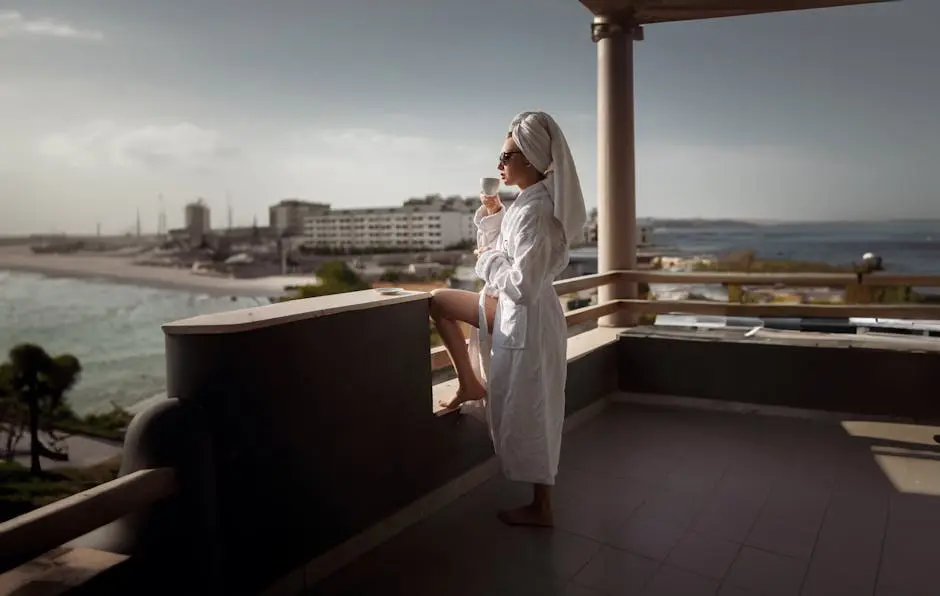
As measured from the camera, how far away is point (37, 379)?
7.66 metres

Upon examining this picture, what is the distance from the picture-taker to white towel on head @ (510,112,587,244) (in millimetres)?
2250

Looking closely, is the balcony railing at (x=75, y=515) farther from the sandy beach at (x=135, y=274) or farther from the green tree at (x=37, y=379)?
the green tree at (x=37, y=379)

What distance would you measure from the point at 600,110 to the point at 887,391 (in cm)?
266

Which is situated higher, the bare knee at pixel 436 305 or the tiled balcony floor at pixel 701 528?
the bare knee at pixel 436 305

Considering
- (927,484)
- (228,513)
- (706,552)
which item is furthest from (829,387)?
(228,513)

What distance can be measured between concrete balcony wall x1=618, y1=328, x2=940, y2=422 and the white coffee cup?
2.13m

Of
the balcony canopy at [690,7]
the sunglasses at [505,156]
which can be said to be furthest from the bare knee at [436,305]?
the balcony canopy at [690,7]

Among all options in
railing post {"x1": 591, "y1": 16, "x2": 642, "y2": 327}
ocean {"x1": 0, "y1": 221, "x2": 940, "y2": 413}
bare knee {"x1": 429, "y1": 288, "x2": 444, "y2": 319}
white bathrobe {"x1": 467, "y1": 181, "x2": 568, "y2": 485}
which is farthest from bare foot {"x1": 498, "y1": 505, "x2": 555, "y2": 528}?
ocean {"x1": 0, "y1": 221, "x2": 940, "y2": 413}

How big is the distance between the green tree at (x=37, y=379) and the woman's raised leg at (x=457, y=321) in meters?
6.22

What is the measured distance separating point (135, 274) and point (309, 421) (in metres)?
7.42

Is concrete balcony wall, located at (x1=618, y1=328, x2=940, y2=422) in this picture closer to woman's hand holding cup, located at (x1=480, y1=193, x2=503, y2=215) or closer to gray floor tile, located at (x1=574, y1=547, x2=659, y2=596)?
woman's hand holding cup, located at (x1=480, y1=193, x2=503, y2=215)

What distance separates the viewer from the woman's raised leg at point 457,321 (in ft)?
8.27

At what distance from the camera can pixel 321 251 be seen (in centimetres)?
836

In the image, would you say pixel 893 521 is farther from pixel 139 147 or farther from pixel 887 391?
pixel 139 147
